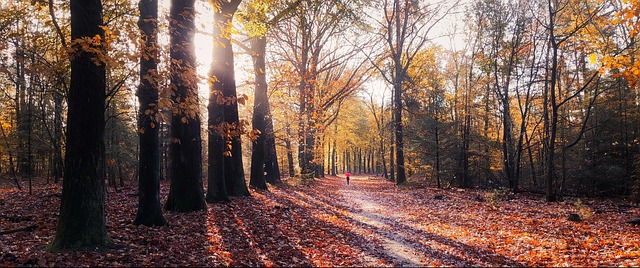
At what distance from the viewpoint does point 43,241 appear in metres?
6.87

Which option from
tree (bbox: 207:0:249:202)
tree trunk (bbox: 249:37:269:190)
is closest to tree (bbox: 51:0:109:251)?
tree (bbox: 207:0:249:202)

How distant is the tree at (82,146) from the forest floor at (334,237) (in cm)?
44

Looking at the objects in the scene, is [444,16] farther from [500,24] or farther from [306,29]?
[306,29]

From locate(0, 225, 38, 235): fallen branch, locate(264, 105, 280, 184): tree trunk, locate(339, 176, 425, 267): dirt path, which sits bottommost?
locate(339, 176, 425, 267): dirt path

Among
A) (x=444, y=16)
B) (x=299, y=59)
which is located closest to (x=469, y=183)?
(x=444, y=16)

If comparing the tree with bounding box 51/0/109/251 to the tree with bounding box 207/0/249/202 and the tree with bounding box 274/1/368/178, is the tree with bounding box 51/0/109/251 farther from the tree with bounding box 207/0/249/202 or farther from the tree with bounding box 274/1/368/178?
the tree with bounding box 274/1/368/178

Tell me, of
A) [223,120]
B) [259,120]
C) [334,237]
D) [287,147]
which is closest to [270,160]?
[259,120]

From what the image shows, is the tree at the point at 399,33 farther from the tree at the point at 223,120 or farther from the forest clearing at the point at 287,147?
the tree at the point at 223,120

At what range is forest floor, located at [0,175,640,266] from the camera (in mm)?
6418

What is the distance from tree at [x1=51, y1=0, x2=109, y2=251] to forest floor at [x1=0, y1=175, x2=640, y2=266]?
1.44 ft

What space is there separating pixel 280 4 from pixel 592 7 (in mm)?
14304

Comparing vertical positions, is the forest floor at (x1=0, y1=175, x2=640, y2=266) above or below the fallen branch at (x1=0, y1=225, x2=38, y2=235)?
below

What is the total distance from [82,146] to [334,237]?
5787 millimetres

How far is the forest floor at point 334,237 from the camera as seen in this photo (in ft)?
21.1
